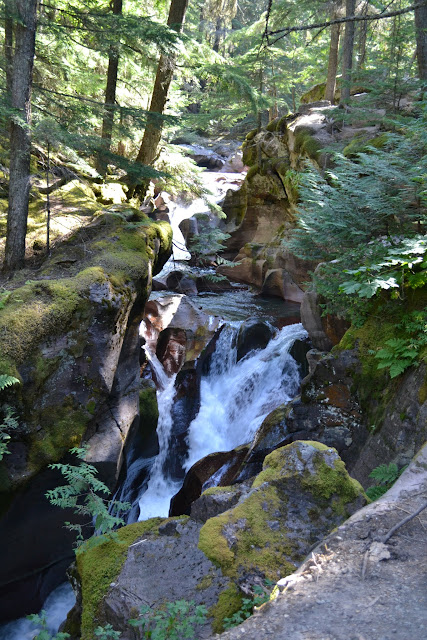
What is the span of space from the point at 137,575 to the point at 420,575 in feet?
8.91

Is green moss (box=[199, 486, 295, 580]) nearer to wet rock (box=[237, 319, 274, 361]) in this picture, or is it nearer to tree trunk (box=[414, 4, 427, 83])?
wet rock (box=[237, 319, 274, 361])

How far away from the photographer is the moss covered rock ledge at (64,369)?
256 inches

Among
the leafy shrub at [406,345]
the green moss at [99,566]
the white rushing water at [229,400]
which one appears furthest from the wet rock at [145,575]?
the white rushing water at [229,400]

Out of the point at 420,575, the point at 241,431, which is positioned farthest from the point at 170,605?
the point at 241,431

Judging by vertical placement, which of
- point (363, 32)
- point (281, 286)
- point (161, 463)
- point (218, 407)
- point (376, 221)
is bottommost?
point (161, 463)

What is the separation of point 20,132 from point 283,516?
8.46 metres

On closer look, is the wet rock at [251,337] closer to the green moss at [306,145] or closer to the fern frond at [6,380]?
the green moss at [306,145]

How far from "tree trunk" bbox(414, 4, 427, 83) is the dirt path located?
10965 millimetres

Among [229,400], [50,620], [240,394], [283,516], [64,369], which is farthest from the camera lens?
[229,400]

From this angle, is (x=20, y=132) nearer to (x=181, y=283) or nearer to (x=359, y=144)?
(x=181, y=283)

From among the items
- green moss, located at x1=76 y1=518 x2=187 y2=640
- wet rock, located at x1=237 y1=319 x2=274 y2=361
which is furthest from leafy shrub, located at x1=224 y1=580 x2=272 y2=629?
wet rock, located at x1=237 y1=319 x2=274 y2=361

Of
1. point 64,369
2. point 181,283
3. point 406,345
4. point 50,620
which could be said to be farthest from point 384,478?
point 181,283

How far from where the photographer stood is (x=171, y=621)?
3527 mm

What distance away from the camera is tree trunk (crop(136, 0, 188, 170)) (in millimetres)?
11992
